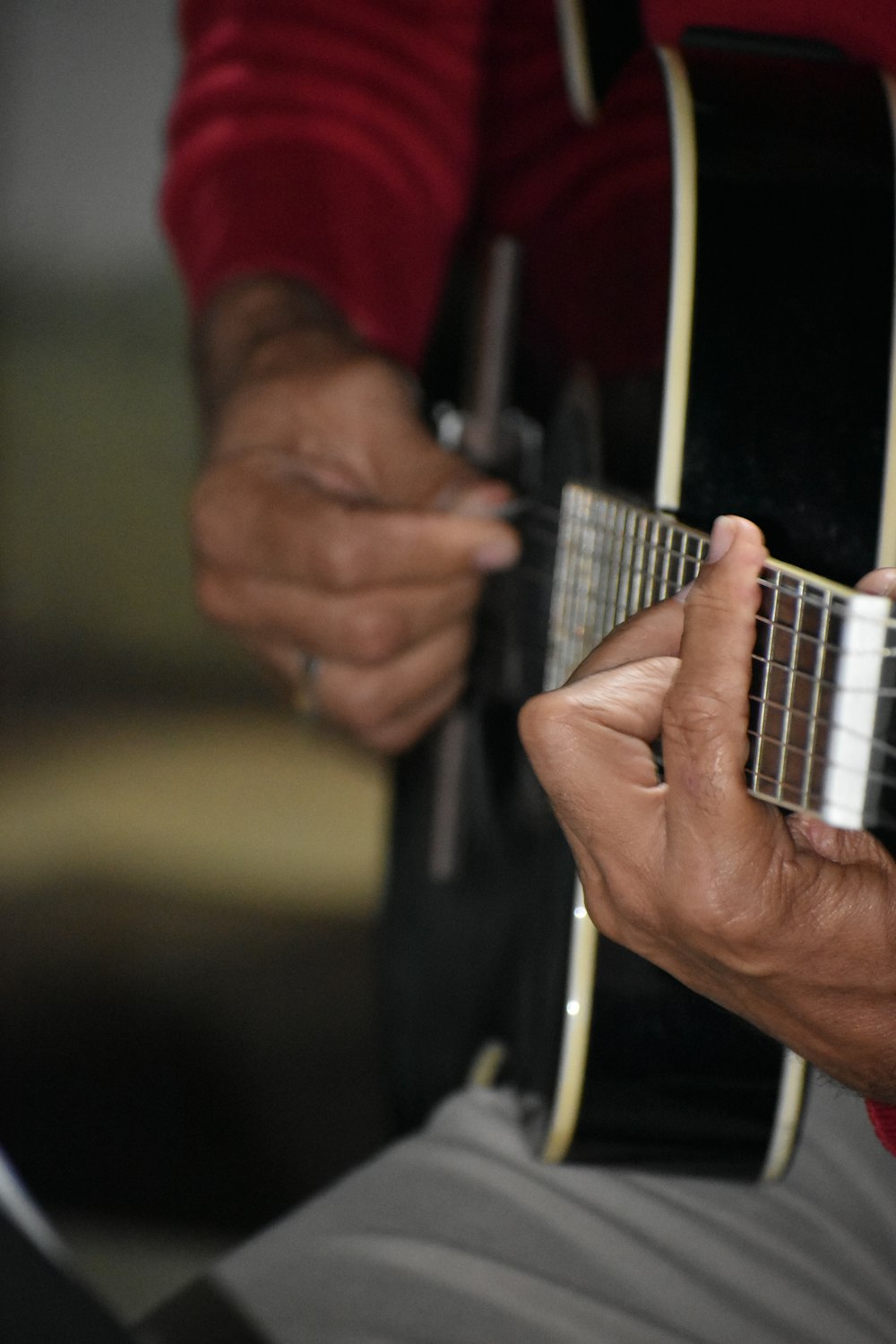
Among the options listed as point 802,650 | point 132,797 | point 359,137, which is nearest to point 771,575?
point 802,650

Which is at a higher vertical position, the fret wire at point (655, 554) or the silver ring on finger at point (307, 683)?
the fret wire at point (655, 554)

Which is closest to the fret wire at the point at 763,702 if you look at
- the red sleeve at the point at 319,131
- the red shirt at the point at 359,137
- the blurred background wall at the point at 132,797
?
the red shirt at the point at 359,137

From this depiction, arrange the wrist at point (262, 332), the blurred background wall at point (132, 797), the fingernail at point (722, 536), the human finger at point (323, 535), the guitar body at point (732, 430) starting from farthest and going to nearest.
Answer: the blurred background wall at point (132, 797)
the wrist at point (262, 332)
the human finger at point (323, 535)
the guitar body at point (732, 430)
the fingernail at point (722, 536)

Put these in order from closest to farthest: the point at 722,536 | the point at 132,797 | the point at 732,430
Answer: the point at 722,536
the point at 732,430
the point at 132,797

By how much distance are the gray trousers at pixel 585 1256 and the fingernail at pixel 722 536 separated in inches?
9.4

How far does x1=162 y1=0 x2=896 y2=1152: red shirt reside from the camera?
80 cm

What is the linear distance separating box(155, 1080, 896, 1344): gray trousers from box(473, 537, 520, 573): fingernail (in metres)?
0.31

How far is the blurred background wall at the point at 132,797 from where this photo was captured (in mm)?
1259

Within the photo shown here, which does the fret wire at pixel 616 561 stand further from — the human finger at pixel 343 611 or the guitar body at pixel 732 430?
the human finger at pixel 343 611

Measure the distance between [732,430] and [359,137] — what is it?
47cm

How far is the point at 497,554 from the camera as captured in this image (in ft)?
2.20

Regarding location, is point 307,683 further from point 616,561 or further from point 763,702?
point 763,702

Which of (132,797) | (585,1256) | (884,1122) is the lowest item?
(132,797)

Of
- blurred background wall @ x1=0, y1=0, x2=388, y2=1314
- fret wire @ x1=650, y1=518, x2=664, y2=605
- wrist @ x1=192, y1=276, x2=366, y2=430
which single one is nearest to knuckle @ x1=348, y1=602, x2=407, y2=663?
wrist @ x1=192, y1=276, x2=366, y2=430
